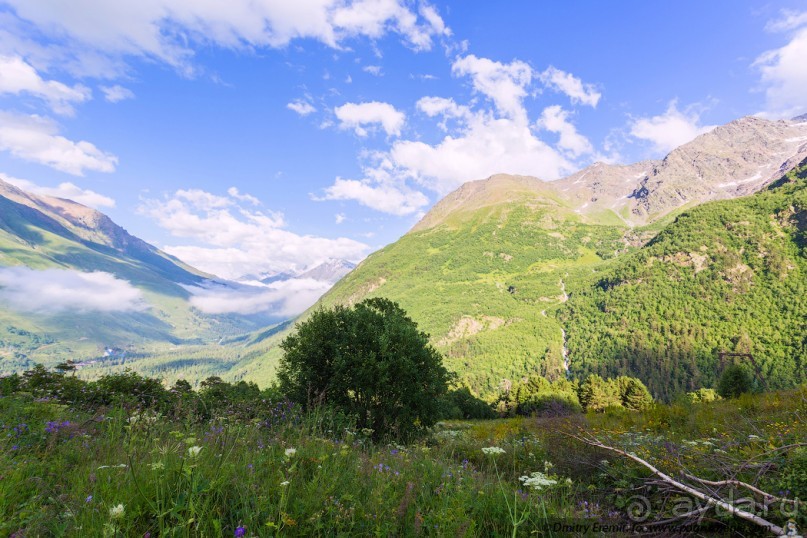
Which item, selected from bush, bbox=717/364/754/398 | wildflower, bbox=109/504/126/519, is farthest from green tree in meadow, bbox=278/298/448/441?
bush, bbox=717/364/754/398

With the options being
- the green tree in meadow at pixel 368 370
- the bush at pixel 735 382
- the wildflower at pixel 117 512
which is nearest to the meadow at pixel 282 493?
the wildflower at pixel 117 512

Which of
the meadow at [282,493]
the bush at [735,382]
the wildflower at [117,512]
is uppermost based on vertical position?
the wildflower at [117,512]

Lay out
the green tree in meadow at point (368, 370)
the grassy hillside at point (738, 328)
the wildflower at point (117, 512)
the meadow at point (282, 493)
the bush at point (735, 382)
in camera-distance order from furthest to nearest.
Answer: the grassy hillside at point (738, 328), the bush at point (735, 382), the green tree in meadow at point (368, 370), the meadow at point (282, 493), the wildflower at point (117, 512)

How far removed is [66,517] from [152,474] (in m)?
0.53

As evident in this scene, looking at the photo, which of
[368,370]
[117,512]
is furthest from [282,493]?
[368,370]

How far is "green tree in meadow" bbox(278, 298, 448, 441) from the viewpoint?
48.5ft

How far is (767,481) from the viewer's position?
173 inches

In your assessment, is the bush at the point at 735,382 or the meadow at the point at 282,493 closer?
the meadow at the point at 282,493

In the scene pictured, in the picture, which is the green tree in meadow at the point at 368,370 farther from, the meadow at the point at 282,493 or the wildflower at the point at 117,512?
the wildflower at the point at 117,512

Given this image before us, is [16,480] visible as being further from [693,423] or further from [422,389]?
[693,423]

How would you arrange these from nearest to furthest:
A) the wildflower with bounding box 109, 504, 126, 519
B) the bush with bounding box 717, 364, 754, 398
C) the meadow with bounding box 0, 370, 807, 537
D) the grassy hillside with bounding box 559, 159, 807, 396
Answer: the wildflower with bounding box 109, 504, 126, 519 → the meadow with bounding box 0, 370, 807, 537 → the bush with bounding box 717, 364, 754, 398 → the grassy hillside with bounding box 559, 159, 807, 396

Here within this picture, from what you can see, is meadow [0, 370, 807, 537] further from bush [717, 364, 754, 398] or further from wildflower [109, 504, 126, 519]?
bush [717, 364, 754, 398]

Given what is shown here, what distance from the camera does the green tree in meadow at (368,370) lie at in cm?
1480

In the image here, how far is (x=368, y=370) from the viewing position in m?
14.8
